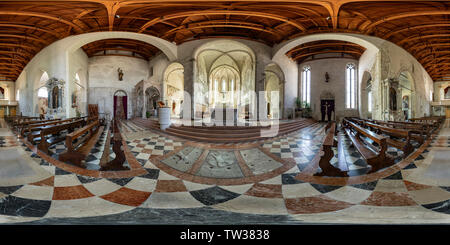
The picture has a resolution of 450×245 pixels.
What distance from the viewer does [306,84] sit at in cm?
924

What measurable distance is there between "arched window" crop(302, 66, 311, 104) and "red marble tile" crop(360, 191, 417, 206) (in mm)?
8903

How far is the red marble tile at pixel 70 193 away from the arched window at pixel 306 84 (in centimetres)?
984

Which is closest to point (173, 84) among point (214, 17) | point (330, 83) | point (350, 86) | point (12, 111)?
point (12, 111)

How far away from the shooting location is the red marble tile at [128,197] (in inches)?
38.6

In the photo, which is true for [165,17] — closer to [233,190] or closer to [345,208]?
Answer: [233,190]

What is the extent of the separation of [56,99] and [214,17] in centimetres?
768

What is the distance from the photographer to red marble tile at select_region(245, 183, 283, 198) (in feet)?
3.36

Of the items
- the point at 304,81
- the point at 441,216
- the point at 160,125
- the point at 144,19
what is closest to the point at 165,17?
the point at 144,19

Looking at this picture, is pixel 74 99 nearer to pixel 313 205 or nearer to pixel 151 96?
pixel 151 96

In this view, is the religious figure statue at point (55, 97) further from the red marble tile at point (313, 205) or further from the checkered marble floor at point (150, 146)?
the red marble tile at point (313, 205)

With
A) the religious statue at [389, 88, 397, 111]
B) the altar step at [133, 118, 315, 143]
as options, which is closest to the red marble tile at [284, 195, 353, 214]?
the altar step at [133, 118, 315, 143]

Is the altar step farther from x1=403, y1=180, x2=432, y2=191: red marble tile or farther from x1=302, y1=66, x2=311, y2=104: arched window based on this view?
x1=302, y1=66, x2=311, y2=104: arched window

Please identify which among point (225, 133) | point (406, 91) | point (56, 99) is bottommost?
point (225, 133)

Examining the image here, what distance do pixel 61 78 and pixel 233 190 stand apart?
7.57m
